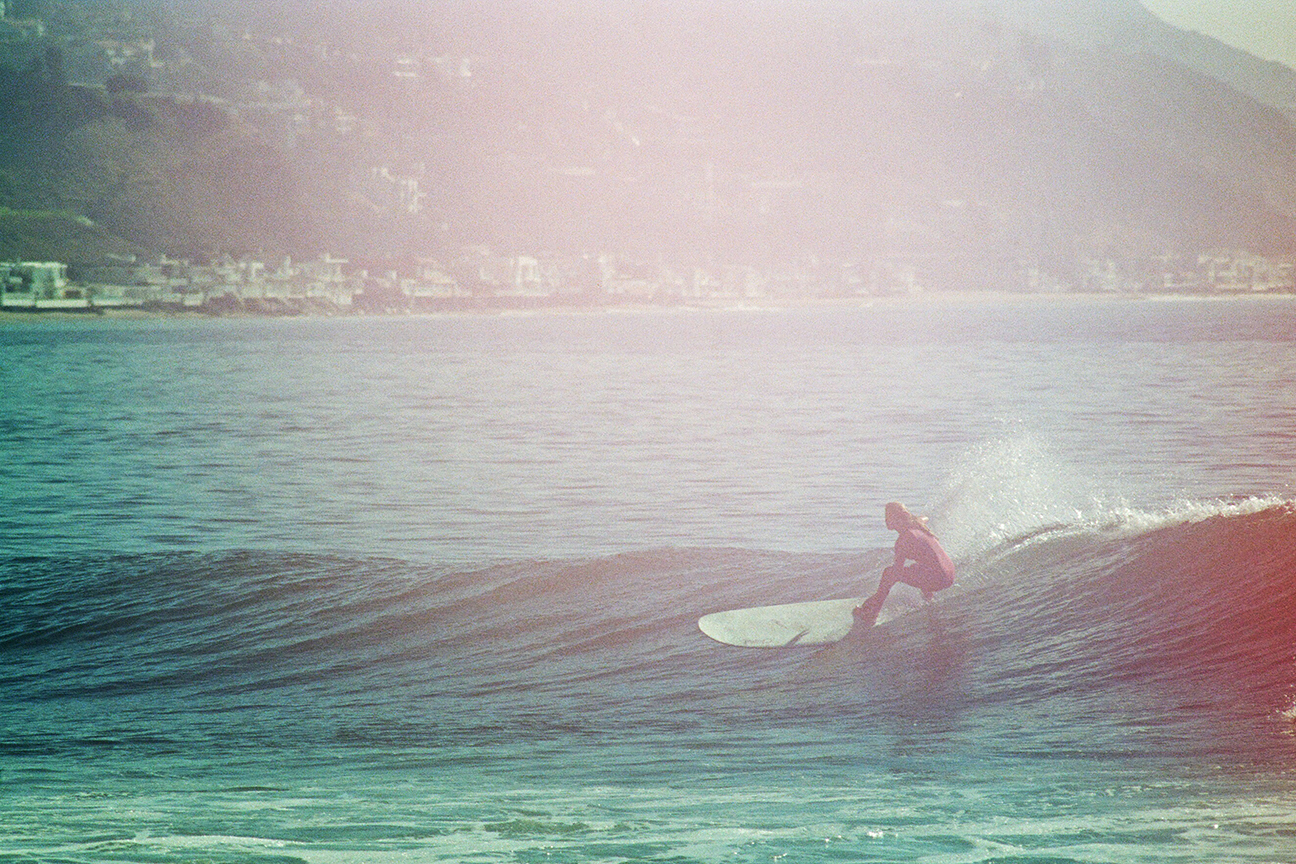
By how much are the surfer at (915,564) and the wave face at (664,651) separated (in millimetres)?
232

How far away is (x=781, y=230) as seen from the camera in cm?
5431

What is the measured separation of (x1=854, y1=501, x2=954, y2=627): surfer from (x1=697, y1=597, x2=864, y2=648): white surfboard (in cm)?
24

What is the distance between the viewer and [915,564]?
6586mm

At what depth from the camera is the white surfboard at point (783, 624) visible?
6.70 meters

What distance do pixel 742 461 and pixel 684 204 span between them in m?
37.2

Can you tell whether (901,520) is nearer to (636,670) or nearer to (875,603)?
(875,603)

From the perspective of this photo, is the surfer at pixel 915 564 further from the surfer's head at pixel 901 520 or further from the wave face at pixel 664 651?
the wave face at pixel 664 651

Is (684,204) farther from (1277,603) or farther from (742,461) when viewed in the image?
(1277,603)

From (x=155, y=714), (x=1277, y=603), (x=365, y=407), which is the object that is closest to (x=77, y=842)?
(x=155, y=714)

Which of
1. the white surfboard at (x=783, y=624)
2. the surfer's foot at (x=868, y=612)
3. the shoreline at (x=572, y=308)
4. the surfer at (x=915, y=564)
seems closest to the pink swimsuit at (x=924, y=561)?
the surfer at (x=915, y=564)

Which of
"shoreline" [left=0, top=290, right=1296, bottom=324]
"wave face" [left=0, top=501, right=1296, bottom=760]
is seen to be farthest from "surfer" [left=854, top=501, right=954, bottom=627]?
"shoreline" [left=0, top=290, right=1296, bottom=324]

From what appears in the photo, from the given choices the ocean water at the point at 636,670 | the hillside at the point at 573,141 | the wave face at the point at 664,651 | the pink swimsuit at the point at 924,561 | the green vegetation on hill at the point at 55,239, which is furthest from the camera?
the hillside at the point at 573,141

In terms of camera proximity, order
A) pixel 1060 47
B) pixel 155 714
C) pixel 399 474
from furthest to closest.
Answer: pixel 1060 47 → pixel 399 474 → pixel 155 714

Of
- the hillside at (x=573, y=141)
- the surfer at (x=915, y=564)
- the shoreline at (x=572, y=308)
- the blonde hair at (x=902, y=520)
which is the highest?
the hillside at (x=573, y=141)
